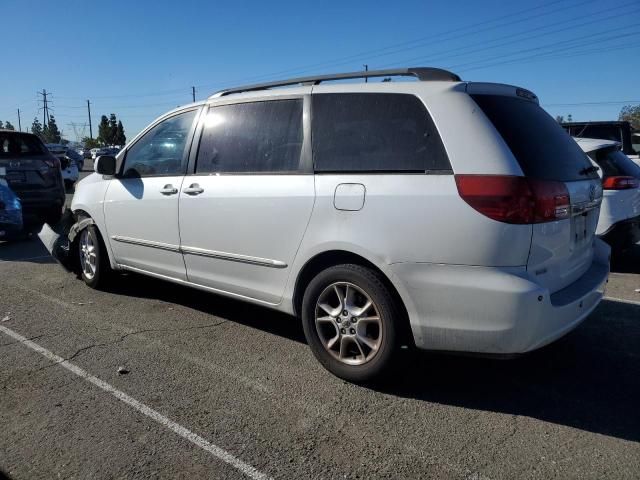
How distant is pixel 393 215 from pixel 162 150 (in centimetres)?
263

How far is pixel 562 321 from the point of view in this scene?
312 cm

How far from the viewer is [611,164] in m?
6.49

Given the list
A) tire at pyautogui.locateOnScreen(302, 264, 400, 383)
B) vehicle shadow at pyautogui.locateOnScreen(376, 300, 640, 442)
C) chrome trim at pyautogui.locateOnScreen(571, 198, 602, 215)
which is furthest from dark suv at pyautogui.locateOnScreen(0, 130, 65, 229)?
chrome trim at pyautogui.locateOnScreen(571, 198, 602, 215)

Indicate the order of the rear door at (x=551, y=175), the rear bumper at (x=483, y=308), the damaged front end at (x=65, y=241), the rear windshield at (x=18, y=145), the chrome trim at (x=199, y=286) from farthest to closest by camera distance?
the rear windshield at (x=18, y=145) → the damaged front end at (x=65, y=241) → the chrome trim at (x=199, y=286) → the rear door at (x=551, y=175) → the rear bumper at (x=483, y=308)

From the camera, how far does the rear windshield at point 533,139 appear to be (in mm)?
3104

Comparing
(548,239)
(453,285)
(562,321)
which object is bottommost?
(562,321)

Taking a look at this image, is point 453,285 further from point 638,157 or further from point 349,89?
point 638,157

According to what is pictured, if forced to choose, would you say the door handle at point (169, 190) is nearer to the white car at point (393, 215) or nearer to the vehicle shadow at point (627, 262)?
the white car at point (393, 215)

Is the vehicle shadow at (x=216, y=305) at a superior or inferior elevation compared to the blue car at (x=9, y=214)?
inferior

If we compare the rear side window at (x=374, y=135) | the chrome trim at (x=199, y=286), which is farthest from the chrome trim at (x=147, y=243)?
the rear side window at (x=374, y=135)

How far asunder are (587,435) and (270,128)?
281cm

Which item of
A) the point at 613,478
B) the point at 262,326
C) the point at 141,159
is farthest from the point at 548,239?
the point at 141,159

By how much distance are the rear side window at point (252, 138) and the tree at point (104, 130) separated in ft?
342

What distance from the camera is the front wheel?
5633mm
